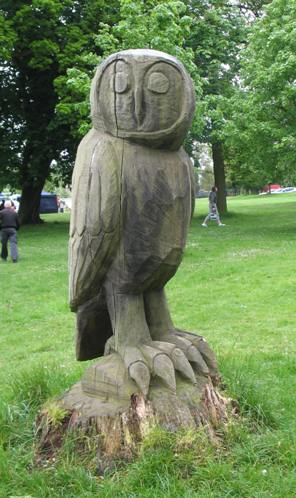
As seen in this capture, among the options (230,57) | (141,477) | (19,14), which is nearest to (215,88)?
(230,57)

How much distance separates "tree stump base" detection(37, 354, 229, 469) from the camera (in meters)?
3.23

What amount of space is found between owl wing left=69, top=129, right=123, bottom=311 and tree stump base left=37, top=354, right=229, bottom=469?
604 mm

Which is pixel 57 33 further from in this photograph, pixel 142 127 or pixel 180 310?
pixel 142 127

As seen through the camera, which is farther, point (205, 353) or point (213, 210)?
point (213, 210)

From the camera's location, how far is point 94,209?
3191mm

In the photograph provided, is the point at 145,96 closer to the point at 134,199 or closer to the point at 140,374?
the point at 134,199

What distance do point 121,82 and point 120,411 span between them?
1902 mm

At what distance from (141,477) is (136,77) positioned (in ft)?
7.29

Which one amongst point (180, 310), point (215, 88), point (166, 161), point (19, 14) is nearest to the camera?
point (166, 161)

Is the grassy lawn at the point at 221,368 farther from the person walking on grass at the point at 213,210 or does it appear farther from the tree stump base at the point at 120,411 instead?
the person walking on grass at the point at 213,210

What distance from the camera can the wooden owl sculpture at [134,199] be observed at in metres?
3.19

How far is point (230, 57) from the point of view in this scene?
22156mm

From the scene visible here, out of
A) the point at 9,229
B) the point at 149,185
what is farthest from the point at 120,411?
the point at 9,229

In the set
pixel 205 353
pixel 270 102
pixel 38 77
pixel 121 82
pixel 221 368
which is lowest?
pixel 221 368
